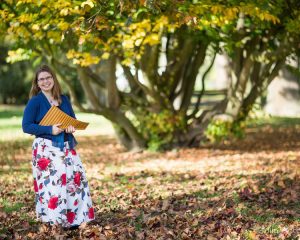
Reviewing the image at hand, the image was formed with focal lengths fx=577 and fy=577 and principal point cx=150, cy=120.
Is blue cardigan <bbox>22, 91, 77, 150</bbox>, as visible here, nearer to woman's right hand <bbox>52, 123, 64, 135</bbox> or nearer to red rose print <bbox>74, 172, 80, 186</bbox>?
woman's right hand <bbox>52, 123, 64, 135</bbox>

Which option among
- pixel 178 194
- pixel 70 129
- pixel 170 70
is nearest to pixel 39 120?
pixel 70 129

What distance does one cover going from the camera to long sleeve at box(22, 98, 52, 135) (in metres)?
5.77

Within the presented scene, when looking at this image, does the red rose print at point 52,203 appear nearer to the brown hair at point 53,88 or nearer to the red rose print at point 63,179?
the red rose print at point 63,179

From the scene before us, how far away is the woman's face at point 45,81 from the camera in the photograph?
5.94 m

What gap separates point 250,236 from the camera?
18.1 feet

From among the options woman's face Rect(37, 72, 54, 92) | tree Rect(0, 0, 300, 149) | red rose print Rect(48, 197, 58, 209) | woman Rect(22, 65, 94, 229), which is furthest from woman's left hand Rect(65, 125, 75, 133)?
tree Rect(0, 0, 300, 149)

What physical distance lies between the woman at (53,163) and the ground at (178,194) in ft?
0.63

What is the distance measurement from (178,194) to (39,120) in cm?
274

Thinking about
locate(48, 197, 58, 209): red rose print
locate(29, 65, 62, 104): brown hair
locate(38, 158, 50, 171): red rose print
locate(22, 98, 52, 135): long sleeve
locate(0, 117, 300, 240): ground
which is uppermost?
locate(29, 65, 62, 104): brown hair

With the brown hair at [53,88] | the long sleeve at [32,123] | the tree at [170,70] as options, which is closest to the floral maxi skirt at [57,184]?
the long sleeve at [32,123]

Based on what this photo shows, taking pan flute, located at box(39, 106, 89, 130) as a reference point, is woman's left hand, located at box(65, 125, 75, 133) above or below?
below

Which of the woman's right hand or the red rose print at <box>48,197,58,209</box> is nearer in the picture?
the woman's right hand

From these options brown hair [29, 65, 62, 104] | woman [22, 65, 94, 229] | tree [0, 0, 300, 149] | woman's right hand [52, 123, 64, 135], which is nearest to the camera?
woman's right hand [52, 123, 64, 135]

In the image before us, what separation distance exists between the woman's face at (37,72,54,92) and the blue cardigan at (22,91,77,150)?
9cm
